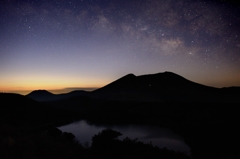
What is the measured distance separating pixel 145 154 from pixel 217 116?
38651 millimetres

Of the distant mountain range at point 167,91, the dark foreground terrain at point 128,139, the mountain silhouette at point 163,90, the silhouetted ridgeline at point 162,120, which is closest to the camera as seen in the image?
the dark foreground terrain at point 128,139

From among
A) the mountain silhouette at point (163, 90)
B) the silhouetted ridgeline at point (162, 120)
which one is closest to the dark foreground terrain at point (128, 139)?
the silhouetted ridgeline at point (162, 120)

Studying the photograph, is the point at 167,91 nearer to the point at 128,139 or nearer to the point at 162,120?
the point at 162,120

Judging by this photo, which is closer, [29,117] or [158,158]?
[158,158]

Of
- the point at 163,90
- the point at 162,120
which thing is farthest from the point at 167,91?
the point at 162,120

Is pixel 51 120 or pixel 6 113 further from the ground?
pixel 6 113

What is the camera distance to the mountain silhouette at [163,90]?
13400 cm

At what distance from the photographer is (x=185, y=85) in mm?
163000

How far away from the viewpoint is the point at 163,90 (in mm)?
156625

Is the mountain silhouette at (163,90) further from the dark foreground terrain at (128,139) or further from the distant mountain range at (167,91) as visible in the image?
the dark foreground terrain at (128,139)

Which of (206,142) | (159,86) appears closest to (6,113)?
(206,142)

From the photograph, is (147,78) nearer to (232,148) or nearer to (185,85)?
(185,85)

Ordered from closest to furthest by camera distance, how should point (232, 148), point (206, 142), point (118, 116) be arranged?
point (232, 148) → point (206, 142) → point (118, 116)

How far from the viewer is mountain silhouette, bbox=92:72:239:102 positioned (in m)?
134
